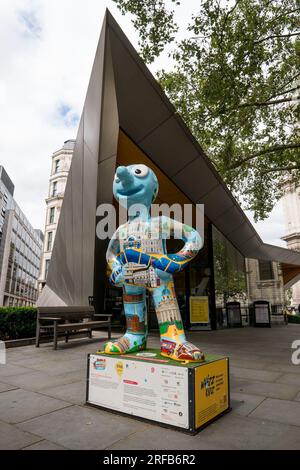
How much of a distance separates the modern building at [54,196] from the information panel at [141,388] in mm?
36123

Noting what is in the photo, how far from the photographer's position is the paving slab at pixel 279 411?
277 cm

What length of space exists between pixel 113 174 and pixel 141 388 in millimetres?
7120

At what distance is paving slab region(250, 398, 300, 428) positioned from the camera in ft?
9.09

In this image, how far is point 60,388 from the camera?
380 centimetres

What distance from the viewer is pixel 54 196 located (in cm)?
4072

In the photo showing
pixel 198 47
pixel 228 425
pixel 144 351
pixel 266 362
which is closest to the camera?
Result: pixel 228 425

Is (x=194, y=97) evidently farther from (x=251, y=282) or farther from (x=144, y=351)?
(x=251, y=282)

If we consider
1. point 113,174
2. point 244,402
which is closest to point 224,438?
point 244,402

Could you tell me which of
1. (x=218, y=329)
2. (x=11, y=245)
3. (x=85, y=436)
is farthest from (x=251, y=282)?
(x=11, y=245)

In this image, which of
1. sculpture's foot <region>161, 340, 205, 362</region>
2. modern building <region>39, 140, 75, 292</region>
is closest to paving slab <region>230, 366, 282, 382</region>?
sculpture's foot <region>161, 340, 205, 362</region>

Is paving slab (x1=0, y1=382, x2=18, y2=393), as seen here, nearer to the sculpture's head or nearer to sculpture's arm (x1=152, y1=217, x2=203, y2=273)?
sculpture's arm (x1=152, y1=217, x2=203, y2=273)

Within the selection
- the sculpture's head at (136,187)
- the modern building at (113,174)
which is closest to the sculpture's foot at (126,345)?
the sculpture's head at (136,187)

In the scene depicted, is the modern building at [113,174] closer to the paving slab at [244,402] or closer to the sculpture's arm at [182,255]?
the sculpture's arm at [182,255]

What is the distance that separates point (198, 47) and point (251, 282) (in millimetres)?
14892
